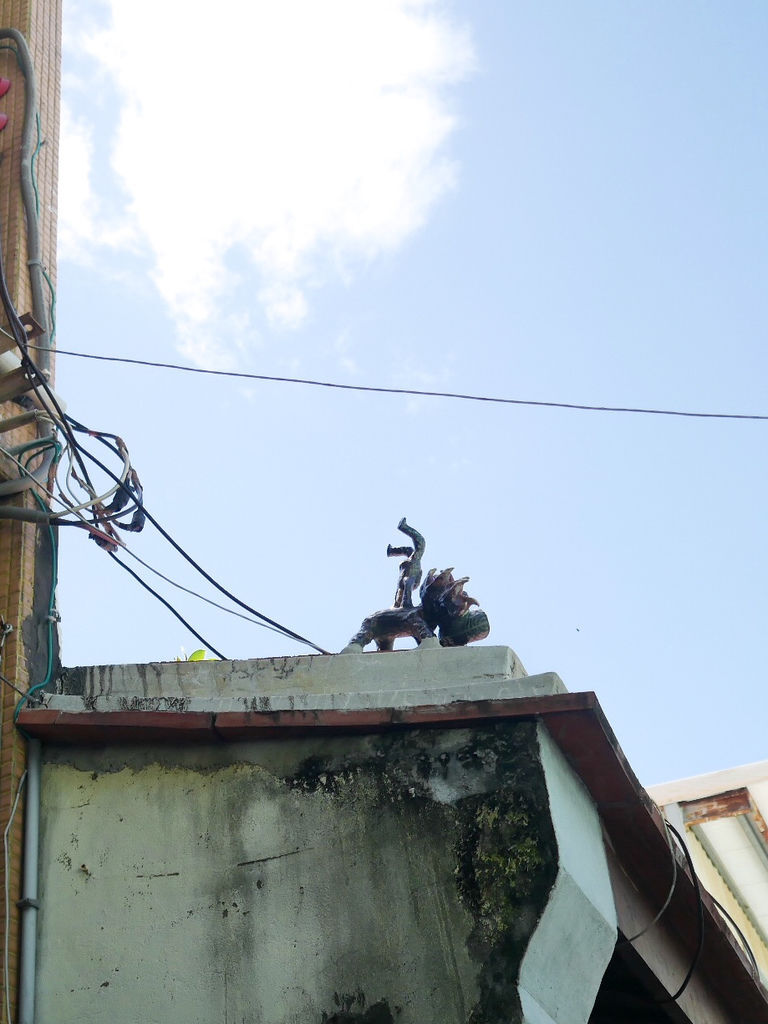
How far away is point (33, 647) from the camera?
237 inches

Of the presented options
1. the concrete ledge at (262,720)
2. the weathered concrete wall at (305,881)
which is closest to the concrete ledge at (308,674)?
the concrete ledge at (262,720)

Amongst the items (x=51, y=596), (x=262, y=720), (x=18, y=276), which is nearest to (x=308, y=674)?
(x=262, y=720)

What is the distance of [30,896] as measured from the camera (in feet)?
17.2

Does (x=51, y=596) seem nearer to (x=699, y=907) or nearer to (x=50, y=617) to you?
(x=50, y=617)

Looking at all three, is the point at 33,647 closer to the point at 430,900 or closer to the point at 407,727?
the point at 407,727

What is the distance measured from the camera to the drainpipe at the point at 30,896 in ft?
16.5

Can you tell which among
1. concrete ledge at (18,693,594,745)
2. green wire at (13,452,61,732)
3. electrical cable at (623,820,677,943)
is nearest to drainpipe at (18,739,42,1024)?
concrete ledge at (18,693,594,745)

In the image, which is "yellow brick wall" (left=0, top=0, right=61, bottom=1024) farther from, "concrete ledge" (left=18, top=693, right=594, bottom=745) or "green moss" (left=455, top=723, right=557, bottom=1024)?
"green moss" (left=455, top=723, right=557, bottom=1024)

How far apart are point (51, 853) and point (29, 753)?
493 mm

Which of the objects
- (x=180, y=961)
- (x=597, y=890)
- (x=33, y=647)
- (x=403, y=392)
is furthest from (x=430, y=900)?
(x=403, y=392)

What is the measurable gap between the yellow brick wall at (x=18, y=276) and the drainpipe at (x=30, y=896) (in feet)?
0.11

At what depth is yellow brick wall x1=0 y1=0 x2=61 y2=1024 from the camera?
5.46 m

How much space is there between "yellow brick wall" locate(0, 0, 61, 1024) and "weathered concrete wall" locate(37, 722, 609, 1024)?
0.22 meters

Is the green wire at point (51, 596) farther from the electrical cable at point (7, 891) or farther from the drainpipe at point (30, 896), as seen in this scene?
the electrical cable at point (7, 891)
